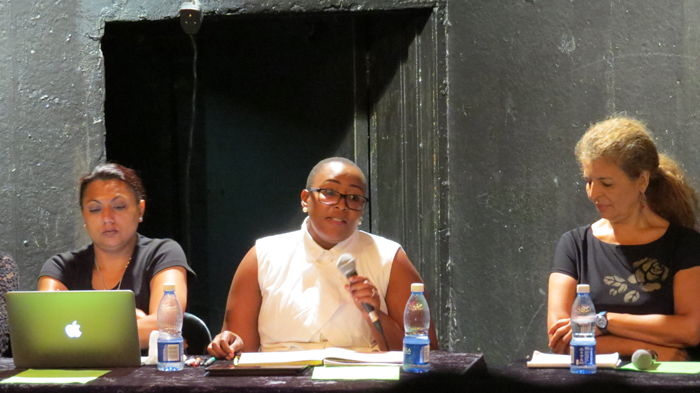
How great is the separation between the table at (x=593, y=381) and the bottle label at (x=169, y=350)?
36.4 inches

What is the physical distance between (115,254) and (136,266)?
0.13 metres

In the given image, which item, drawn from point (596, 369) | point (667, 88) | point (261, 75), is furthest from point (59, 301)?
point (667, 88)

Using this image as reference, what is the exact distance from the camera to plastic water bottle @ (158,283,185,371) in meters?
2.28

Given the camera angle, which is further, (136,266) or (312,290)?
(136,266)

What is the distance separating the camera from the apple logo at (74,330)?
7.52ft

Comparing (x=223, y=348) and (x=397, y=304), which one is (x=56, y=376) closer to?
(x=223, y=348)

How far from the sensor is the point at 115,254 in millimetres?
3264

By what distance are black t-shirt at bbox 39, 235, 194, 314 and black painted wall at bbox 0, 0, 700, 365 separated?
0.62 m

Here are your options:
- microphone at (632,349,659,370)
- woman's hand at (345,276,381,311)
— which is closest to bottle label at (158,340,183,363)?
woman's hand at (345,276,381,311)

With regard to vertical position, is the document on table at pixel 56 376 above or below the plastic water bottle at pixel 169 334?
below

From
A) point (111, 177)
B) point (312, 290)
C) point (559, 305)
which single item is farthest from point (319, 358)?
point (111, 177)

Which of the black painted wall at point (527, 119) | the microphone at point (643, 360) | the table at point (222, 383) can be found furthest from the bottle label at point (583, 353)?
the black painted wall at point (527, 119)

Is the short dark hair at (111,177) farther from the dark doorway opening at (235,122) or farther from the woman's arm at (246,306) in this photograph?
the dark doorway opening at (235,122)

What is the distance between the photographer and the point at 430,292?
3850mm
